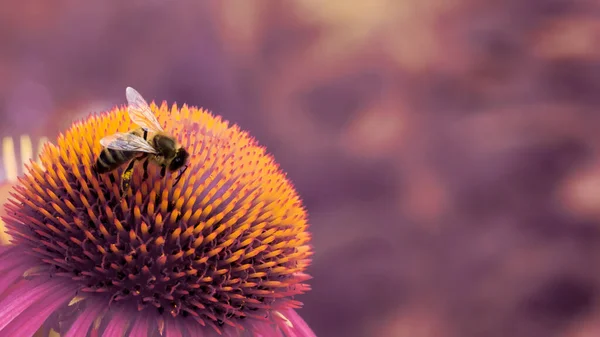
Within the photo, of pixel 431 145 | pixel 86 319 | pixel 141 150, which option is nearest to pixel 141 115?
pixel 141 150

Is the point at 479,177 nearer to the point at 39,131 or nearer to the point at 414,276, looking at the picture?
the point at 414,276

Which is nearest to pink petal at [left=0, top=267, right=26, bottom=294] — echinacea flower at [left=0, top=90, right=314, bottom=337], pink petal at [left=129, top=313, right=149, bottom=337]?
echinacea flower at [left=0, top=90, right=314, bottom=337]

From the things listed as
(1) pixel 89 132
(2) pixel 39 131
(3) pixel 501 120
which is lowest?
(1) pixel 89 132

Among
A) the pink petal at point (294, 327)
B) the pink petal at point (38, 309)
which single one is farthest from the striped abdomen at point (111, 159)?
the pink petal at point (294, 327)

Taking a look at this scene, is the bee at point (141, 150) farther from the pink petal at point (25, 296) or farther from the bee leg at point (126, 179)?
the pink petal at point (25, 296)

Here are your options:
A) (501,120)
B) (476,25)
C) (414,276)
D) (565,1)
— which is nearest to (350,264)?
(414,276)

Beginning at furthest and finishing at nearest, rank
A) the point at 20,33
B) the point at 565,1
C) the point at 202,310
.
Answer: the point at 565,1
the point at 20,33
the point at 202,310
